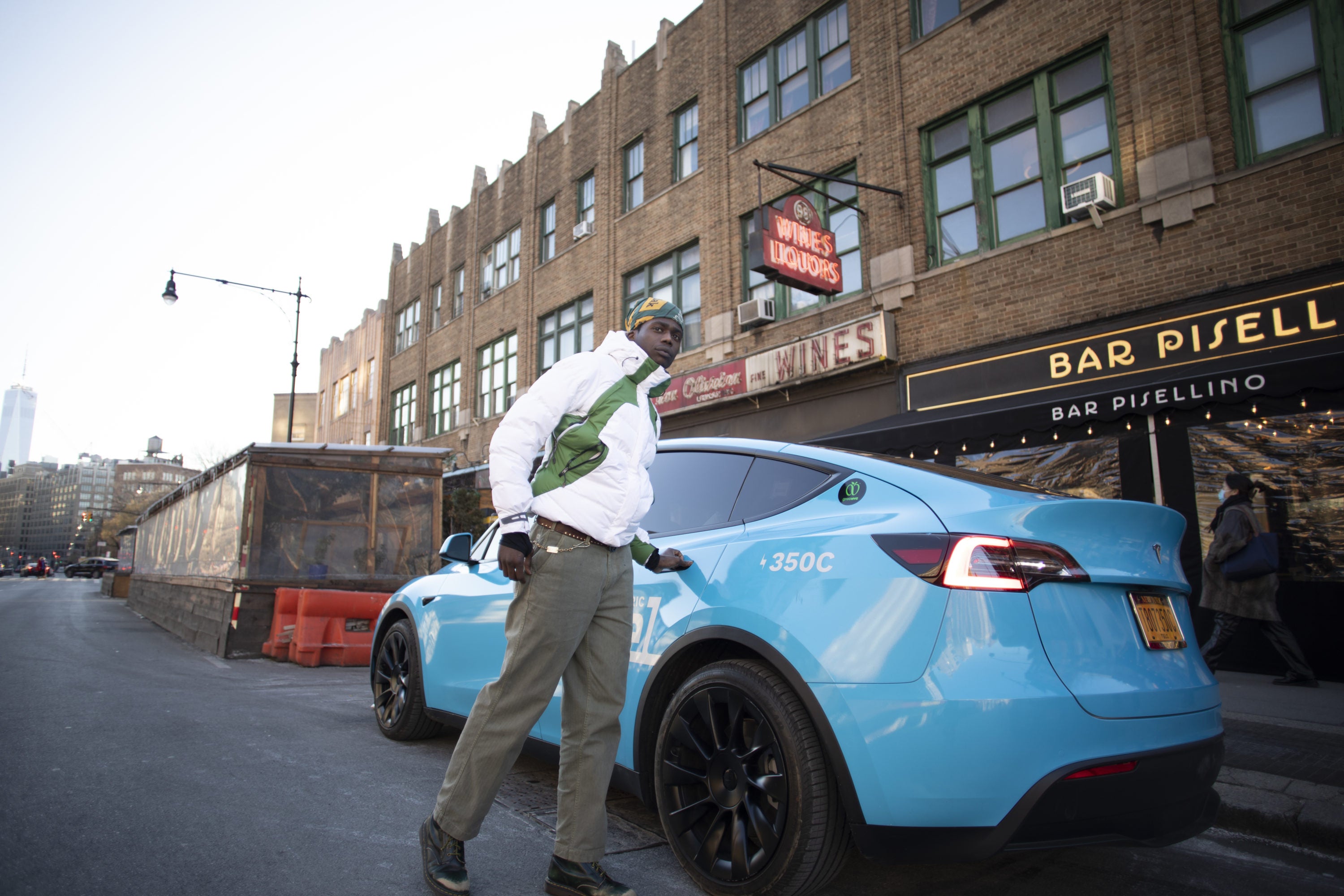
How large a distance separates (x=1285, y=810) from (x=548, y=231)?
790 inches

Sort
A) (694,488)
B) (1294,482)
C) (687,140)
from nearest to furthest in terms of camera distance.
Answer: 1. (694,488)
2. (1294,482)
3. (687,140)

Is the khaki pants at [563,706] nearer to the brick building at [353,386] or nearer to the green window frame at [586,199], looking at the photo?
the green window frame at [586,199]

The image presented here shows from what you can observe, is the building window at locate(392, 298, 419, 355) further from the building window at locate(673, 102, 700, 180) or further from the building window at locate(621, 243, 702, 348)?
the building window at locate(673, 102, 700, 180)

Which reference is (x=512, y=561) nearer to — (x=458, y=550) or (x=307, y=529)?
(x=458, y=550)

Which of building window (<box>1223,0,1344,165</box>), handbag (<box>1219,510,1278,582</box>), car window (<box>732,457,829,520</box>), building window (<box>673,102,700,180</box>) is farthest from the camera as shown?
building window (<box>673,102,700,180</box>)

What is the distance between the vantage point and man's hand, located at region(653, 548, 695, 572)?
2.98m

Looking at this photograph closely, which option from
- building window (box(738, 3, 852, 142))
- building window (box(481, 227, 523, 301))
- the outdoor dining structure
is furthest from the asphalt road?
building window (box(481, 227, 523, 301))

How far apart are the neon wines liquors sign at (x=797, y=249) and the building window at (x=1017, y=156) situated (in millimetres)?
1439

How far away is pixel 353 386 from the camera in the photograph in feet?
110

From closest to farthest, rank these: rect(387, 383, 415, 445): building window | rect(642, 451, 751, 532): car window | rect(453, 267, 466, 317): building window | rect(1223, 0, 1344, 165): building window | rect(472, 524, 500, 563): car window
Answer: rect(642, 451, 751, 532): car window
rect(472, 524, 500, 563): car window
rect(1223, 0, 1344, 165): building window
rect(453, 267, 466, 317): building window
rect(387, 383, 415, 445): building window

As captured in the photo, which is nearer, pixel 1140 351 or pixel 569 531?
pixel 569 531

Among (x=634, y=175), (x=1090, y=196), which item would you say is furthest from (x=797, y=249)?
(x=634, y=175)

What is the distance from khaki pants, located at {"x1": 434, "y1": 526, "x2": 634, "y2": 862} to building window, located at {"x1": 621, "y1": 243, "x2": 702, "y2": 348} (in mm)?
12868

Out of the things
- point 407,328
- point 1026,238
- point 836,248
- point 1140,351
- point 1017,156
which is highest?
point 407,328
